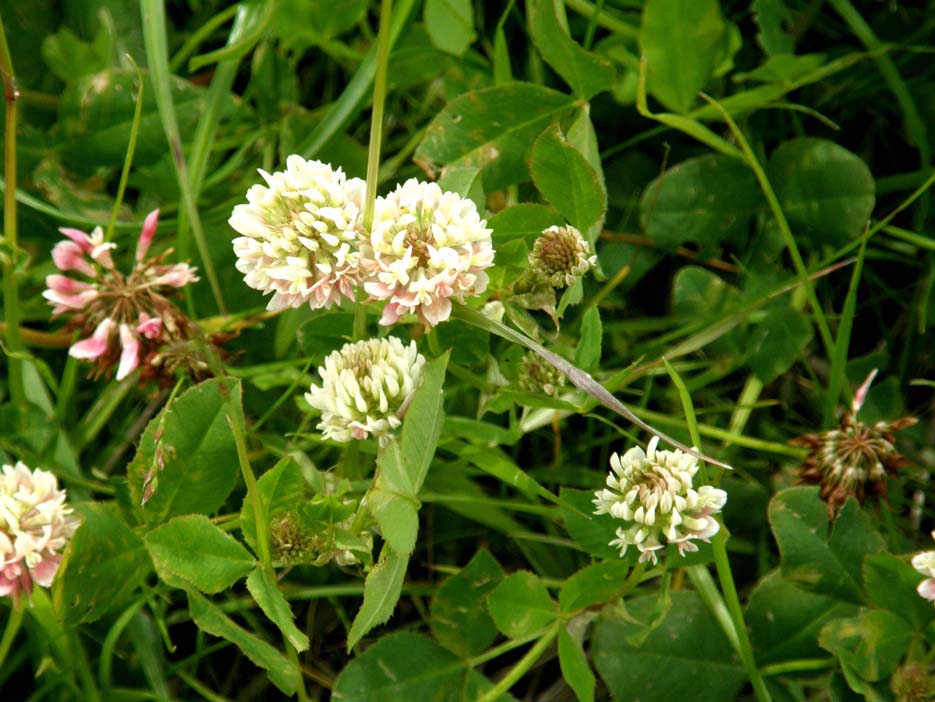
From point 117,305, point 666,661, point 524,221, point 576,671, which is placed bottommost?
point 666,661

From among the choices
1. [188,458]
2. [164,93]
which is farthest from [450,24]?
[188,458]

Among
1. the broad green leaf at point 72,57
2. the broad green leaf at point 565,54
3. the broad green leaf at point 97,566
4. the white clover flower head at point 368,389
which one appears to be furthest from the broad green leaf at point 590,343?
the broad green leaf at point 72,57

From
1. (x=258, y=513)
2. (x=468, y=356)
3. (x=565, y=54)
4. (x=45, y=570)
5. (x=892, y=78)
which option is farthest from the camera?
(x=892, y=78)

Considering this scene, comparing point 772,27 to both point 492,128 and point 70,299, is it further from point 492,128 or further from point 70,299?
point 70,299

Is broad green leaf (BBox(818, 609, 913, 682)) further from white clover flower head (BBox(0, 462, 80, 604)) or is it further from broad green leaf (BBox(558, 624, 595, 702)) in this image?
white clover flower head (BBox(0, 462, 80, 604))

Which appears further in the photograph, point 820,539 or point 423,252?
point 820,539

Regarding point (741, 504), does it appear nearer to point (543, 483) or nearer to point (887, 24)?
point (543, 483)

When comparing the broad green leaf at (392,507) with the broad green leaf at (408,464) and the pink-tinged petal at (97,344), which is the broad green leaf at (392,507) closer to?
the broad green leaf at (408,464)

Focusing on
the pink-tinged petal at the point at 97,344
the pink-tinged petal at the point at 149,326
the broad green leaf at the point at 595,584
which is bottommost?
the broad green leaf at the point at 595,584
